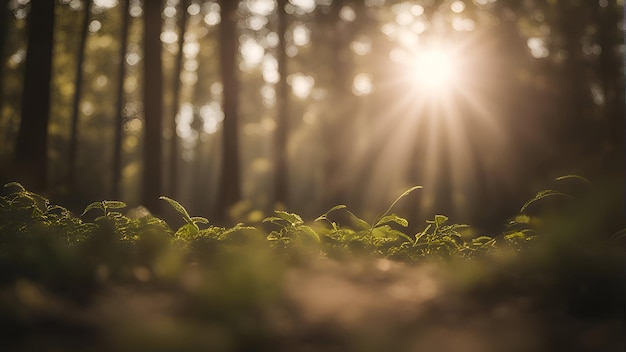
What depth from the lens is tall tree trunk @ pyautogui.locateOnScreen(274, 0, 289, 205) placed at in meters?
21.8

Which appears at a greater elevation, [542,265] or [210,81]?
[210,81]

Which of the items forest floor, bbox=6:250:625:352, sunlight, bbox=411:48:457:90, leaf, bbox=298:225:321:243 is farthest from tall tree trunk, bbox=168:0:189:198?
forest floor, bbox=6:250:625:352

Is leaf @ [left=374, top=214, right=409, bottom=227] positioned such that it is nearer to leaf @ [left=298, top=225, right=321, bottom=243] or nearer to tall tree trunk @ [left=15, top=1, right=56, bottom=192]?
leaf @ [left=298, top=225, right=321, bottom=243]

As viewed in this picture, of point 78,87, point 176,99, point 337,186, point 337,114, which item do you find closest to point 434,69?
point 337,114

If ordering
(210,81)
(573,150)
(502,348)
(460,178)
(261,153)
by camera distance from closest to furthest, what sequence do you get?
Result: (502,348)
(573,150)
(460,178)
(210,81)
(261,153)

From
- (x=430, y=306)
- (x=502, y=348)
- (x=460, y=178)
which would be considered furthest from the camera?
(x=460, y=178)

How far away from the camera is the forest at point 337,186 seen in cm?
266

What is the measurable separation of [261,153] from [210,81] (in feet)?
138

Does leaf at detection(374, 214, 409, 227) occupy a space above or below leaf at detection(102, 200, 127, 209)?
below

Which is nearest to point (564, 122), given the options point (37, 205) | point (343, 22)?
point (343, 22)

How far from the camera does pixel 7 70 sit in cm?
2316

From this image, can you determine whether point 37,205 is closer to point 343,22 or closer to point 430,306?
point 430,306

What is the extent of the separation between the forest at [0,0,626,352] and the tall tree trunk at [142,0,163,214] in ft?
0.17

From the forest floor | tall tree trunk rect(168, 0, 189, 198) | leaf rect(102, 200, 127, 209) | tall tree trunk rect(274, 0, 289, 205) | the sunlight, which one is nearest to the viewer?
the forest floor
